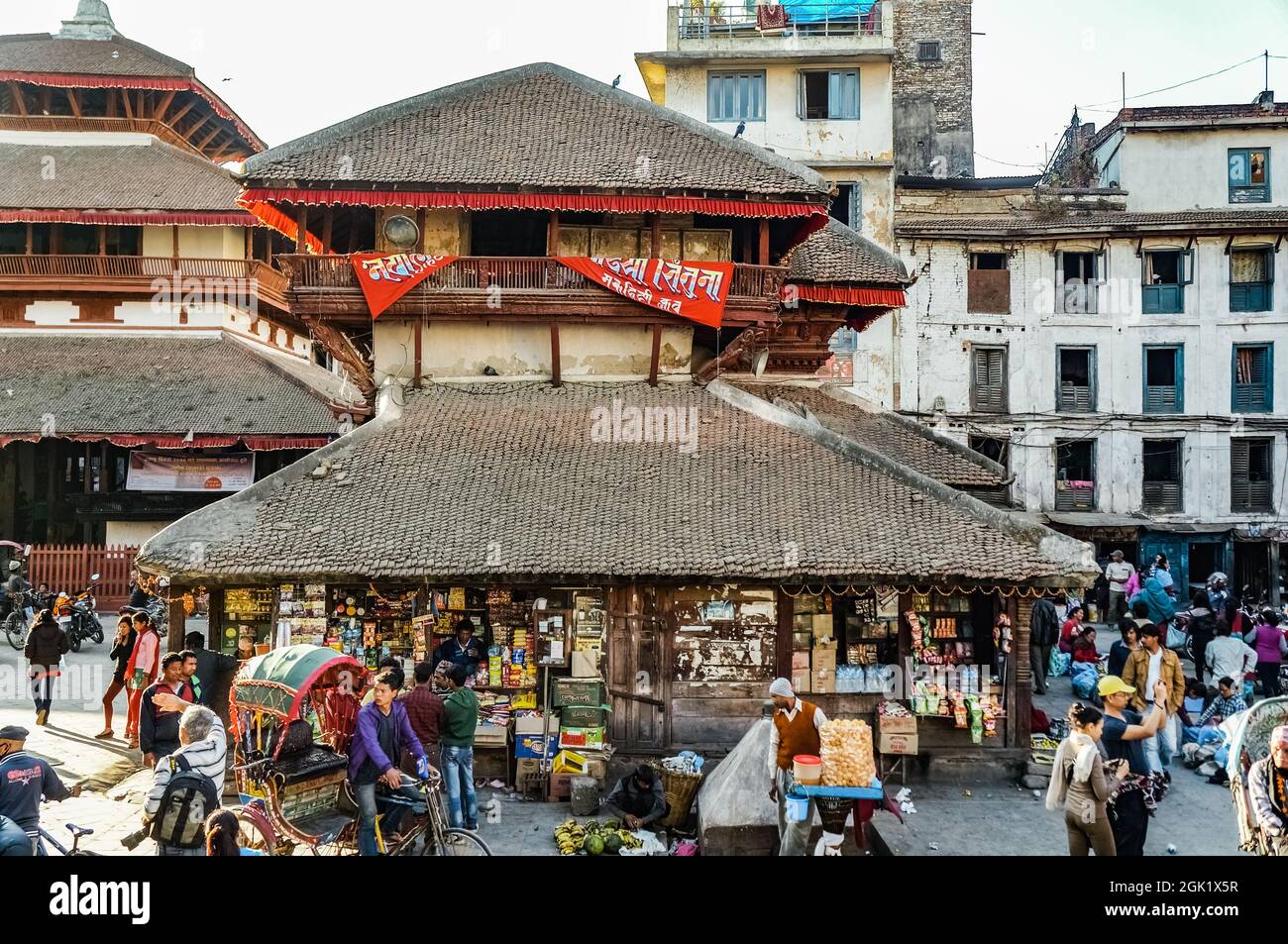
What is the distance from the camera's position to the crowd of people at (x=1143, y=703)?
7125 mm

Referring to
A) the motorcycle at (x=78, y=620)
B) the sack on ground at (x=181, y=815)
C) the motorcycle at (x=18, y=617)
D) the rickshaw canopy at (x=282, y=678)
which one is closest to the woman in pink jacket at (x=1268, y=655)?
the rickshaw canopy at (x=282, y=678)

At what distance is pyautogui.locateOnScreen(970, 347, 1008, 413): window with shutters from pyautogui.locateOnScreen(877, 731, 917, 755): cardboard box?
63.5ft

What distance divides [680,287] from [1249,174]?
83.8ft

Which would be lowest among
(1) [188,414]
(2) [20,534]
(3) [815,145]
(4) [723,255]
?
(2) [20,534]

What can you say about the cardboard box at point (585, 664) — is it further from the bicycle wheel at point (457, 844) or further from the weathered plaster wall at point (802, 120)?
the weathered plaster wall at point (802, 120)

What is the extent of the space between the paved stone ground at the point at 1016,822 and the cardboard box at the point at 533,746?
4395mm

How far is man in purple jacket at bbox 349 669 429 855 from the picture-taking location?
8.19 metres

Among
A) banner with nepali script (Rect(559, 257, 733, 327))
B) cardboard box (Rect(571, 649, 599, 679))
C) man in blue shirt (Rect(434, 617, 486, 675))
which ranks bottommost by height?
cardboard box (Rect(571, 649, 599, 679))

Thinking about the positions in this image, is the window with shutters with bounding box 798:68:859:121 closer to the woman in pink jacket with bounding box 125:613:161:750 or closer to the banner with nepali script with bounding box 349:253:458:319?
the banner with nepali script with bounding box 349:253:458:319

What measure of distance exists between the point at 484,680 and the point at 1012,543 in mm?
8083

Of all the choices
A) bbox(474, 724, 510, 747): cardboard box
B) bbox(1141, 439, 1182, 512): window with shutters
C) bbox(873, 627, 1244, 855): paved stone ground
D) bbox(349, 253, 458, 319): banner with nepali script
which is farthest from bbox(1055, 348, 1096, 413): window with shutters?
bbox(474, 724, 510, 747): cardboard box
